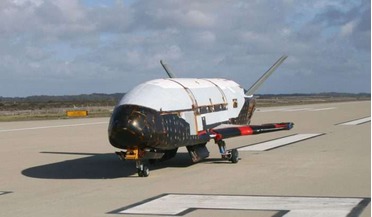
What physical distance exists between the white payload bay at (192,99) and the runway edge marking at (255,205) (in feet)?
12.9

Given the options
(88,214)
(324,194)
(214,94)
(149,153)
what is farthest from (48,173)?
(324,194)

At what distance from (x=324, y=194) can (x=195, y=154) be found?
20.4 ft

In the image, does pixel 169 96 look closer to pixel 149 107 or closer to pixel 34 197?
pixel 149 107

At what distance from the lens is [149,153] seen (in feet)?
49.8

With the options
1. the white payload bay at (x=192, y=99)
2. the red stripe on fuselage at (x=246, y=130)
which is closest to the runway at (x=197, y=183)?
the red stripe on fuselage at (x=246, y=130)

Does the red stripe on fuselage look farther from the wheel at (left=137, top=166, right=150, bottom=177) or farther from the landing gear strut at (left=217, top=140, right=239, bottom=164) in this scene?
the wheel at (left=137, top=166, right=150, bottom=177)

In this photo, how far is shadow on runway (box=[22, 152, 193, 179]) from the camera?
1617cm

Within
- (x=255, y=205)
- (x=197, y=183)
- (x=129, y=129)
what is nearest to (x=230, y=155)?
(x=197, y=183)

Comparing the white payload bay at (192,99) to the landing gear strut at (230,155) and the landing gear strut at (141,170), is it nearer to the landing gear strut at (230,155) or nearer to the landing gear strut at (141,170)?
the landing gear strut at (230,155)

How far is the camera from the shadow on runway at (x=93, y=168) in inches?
637

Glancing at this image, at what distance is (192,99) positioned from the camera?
16.7 m

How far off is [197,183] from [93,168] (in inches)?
197

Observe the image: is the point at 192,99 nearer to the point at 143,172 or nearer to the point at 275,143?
the point at 143,172

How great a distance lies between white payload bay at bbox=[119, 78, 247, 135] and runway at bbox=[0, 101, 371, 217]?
1522mm
